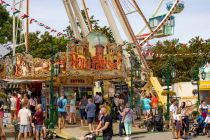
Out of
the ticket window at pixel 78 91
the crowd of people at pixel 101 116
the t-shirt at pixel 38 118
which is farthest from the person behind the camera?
the ticket window at pixel 78 91

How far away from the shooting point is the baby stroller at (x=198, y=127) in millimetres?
21734

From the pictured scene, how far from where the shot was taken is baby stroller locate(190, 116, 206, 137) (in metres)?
21.7

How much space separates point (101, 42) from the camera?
2569 cm

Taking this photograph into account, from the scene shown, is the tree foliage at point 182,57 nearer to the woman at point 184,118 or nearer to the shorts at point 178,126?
the woman at point 184,118

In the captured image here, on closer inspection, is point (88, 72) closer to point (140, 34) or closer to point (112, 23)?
point (112, 23)

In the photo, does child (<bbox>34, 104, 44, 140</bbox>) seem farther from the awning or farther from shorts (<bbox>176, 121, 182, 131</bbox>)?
the awning

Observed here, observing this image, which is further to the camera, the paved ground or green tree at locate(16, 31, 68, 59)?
green tree at locate(16, 31, 68, 59)

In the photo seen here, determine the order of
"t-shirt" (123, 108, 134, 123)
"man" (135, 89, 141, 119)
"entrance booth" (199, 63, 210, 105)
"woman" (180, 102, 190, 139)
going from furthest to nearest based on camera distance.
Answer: "entrance booth" (199, 63, 210, 105), "man" (135, 89, 141, 119), "woman" (180, 102, 190, 139), "t-shirt" (123, 108, 134, 123)

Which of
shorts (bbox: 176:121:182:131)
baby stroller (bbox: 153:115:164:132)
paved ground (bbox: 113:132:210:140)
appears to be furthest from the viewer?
baby stroller (bbox: 153:115:164:132)

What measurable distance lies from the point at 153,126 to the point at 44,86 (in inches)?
280

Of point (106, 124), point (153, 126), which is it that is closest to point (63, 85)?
point (153, 126)

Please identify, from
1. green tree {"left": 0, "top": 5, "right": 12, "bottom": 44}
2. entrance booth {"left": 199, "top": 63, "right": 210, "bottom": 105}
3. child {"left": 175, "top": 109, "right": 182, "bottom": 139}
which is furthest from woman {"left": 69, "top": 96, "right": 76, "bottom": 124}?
green tree {"left": 0, "top": 5, "right": 12, "bottom": 44}

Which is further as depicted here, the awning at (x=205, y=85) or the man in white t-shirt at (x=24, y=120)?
the awning at (x=205, y=85)

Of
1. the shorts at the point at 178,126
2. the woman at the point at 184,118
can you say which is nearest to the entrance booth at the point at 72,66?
the woman at the point at 184,118
